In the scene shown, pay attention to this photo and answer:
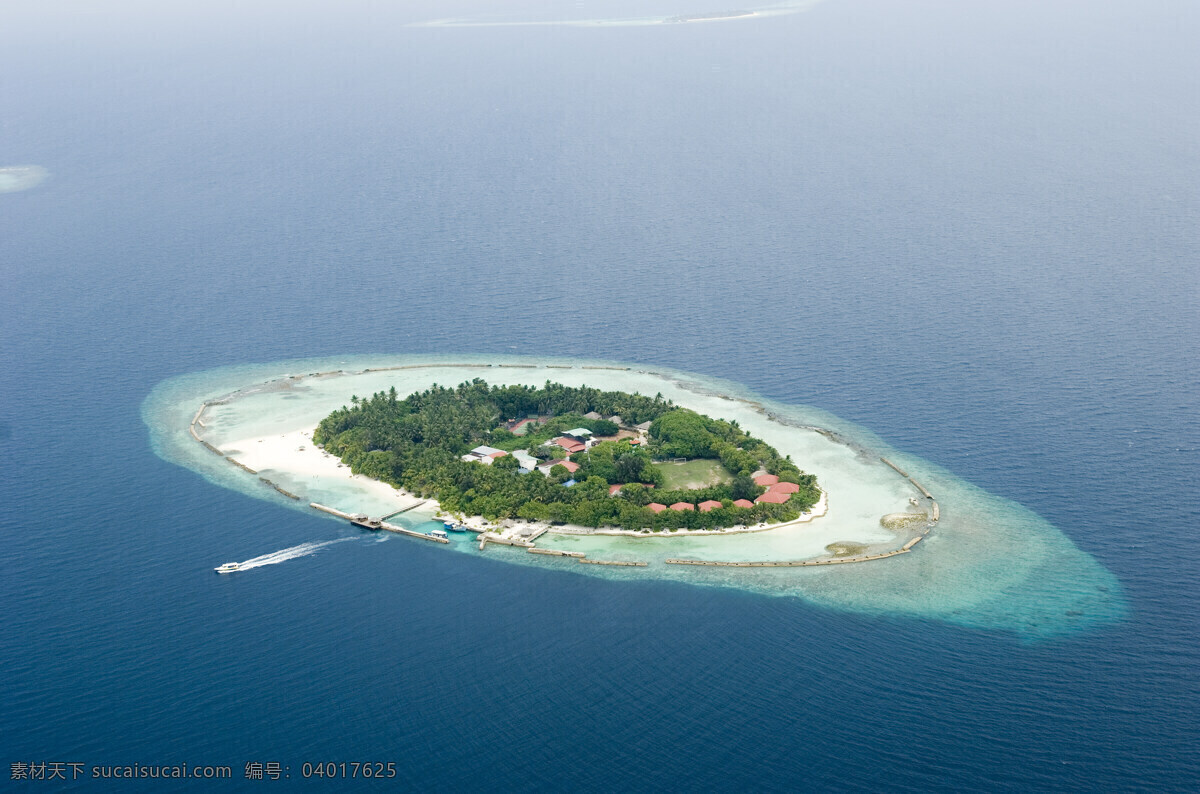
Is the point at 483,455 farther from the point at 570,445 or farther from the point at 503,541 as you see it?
the point at 503,541

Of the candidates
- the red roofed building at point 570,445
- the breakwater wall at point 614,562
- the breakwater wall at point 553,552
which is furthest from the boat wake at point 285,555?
the red roofed building at point 570,445

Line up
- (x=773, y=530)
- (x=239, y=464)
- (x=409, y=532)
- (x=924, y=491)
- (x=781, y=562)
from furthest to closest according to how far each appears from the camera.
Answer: (x=239, y=464) → (x=924, y=491) → (x=773, y=530) → (x=409, y=532) → (x=781, y=562)

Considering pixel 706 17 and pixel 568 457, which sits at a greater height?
pixel 706 17

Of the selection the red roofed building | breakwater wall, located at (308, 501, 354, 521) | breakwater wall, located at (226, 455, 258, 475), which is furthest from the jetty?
the red roofed building

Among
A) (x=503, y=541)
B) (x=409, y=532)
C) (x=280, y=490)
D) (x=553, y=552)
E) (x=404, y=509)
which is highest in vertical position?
(x=280, y=490)

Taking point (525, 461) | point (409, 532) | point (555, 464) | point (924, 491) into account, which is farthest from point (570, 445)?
point (924, 491)

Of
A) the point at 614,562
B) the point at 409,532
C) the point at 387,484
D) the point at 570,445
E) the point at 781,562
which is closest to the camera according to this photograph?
the point at 781,562

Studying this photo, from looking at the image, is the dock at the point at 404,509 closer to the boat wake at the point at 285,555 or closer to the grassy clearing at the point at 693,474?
the boat wake at the point at 285,555

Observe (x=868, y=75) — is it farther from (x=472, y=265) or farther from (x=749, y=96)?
(x=472, y=265)
